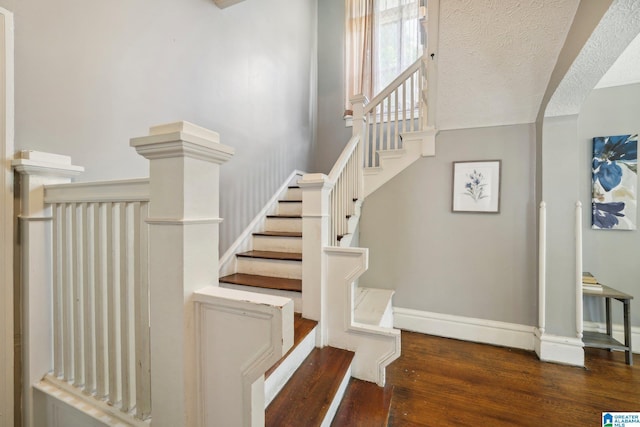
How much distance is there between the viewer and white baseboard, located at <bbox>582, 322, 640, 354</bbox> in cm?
222

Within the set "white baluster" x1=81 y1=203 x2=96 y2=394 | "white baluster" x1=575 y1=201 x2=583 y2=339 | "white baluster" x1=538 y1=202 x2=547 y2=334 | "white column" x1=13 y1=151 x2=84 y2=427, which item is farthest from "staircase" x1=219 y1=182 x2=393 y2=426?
"white baluster" x1=575 y1=201 x2=583 y2=339

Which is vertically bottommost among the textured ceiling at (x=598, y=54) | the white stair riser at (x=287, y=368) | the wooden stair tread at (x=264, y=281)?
the white stair riser at (x=287, y=368)

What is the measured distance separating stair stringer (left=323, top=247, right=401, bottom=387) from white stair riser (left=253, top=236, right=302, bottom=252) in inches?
26.4

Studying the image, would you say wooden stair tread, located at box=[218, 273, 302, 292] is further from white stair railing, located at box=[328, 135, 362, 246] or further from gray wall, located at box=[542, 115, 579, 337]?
gray wall, located at box=[542, 115, 579, 337]

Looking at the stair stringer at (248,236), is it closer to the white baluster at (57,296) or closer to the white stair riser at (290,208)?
the white stair riser at (290,208)

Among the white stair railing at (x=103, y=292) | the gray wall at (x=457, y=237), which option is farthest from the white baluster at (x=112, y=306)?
the gray wall at (x=457, y=237)

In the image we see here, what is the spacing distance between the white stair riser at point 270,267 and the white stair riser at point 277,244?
255 millimetres

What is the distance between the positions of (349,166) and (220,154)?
5.90 feet

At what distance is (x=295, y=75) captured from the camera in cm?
335

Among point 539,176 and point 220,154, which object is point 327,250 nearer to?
point 220,154

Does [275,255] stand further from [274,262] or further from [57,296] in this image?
[57,296]

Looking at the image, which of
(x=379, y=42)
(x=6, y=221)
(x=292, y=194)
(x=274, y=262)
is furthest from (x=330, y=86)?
(x=6, y=221)

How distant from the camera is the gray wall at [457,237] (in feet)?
7.47

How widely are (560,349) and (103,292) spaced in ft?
9.66
